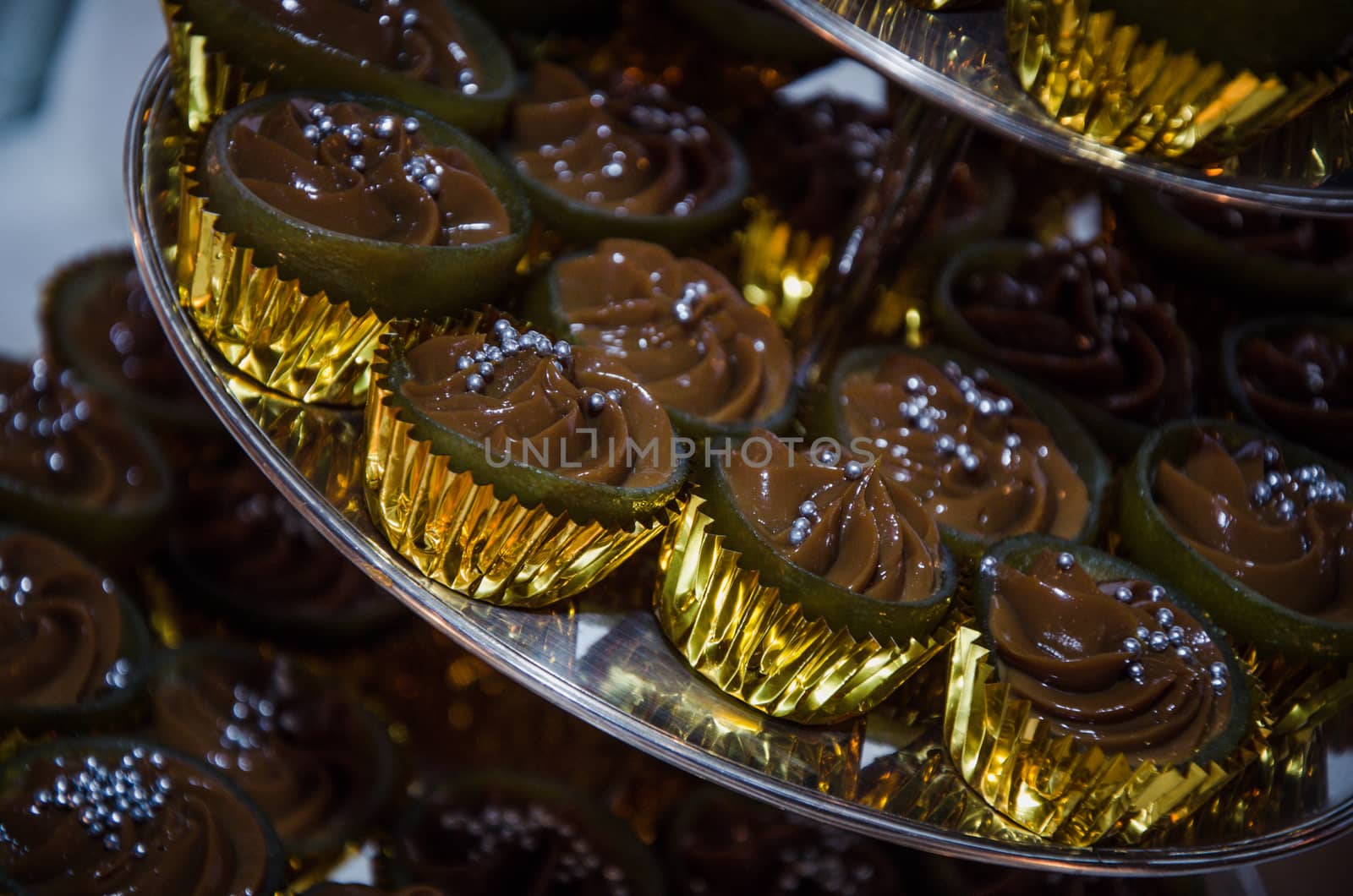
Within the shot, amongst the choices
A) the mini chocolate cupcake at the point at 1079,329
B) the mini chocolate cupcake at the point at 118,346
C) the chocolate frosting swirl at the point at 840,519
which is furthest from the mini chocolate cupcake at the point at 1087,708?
the mini chocolate cupcake at the point at 118,346

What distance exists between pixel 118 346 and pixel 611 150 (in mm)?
1230

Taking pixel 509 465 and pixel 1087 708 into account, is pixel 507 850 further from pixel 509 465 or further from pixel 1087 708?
pixel 1087 708

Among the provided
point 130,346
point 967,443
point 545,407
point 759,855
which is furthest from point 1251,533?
point 130,346

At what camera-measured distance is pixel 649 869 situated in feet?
6.73

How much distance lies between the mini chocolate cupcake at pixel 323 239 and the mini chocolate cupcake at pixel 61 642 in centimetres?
58

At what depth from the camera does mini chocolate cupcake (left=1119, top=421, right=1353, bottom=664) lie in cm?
172

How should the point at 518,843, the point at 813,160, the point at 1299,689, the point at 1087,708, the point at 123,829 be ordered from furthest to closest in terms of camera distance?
1. the point at 813,160
2. the point at 518,843
3. the point at 1299,689
4. the point at 123,829
5. the point at 1087,708

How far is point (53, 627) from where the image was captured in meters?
1.94

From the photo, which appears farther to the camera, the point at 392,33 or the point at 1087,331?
the point at 1087,331

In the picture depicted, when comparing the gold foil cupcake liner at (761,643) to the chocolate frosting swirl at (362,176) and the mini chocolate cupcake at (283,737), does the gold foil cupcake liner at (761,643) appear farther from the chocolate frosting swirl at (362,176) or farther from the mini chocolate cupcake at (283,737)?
the mini chocolate cupcake at (283,737)

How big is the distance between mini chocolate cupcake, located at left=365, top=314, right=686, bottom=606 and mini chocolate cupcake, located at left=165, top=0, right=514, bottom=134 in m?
0.50

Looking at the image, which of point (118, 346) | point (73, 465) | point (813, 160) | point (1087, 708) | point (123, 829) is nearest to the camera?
point (1087, 708)

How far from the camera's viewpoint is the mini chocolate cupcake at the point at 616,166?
2.04 meters

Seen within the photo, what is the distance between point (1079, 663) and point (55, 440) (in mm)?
1811
